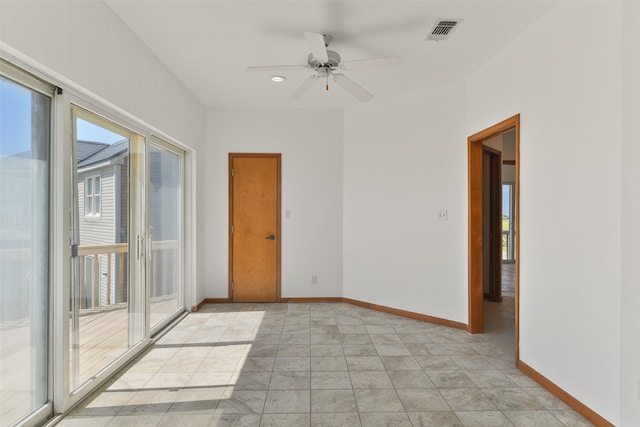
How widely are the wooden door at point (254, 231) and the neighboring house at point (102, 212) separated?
195 centimetres

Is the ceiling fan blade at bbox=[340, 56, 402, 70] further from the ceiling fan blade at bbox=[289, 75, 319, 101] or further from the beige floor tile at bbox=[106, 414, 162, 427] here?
the beige floor tile at bbox=[106, 414, 162, 427]

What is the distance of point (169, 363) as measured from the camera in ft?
9.50

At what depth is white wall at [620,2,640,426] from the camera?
1.82 metres

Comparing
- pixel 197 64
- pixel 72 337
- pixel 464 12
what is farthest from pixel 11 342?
pixel 464 12

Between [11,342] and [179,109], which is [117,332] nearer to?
[11,342]

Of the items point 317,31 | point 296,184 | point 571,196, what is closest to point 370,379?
point 571,196

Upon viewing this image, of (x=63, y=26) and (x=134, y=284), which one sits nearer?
(x=63, y=26)

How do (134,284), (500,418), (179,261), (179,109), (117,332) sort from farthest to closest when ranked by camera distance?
(179,261) < (179,109) < (134,284) < (117,332) < (500,418)

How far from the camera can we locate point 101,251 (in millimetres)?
2617

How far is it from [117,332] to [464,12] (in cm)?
369

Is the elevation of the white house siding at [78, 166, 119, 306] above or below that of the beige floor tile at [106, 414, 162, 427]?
above

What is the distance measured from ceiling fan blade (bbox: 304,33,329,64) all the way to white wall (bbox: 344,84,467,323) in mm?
1825

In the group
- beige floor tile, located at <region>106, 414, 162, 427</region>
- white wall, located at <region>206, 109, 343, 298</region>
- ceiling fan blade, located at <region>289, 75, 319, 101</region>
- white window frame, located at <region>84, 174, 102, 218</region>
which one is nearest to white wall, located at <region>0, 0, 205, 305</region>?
white window frame, located at <region>84, 174, 102, 218</region>

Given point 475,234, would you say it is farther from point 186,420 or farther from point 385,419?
point 186,420
